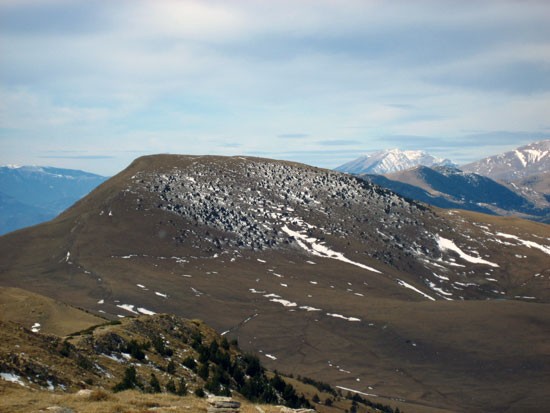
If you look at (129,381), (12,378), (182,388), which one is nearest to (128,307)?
(182,388)

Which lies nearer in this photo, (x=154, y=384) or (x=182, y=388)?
(x=154, y=384)

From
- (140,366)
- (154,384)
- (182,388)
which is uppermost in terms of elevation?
(154,384)

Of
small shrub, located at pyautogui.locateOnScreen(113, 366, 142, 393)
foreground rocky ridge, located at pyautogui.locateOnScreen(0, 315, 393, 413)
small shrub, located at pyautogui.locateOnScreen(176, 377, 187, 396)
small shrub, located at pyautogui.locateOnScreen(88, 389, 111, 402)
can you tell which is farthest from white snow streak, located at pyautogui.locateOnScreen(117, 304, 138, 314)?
small shrub, located at pyautogui.locateOnScreen(88, 389, 111, 402)

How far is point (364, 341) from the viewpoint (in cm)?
18425

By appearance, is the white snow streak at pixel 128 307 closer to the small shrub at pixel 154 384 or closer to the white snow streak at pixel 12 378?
the small shrub at pixel 154 384

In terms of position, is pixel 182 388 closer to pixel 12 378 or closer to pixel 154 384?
pixel 154 384

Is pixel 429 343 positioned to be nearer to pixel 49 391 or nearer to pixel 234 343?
pixel 234 343

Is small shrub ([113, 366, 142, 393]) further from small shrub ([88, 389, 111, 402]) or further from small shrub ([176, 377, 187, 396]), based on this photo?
small shrub ([88, 389, 111, 402])

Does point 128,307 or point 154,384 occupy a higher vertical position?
point 154,384

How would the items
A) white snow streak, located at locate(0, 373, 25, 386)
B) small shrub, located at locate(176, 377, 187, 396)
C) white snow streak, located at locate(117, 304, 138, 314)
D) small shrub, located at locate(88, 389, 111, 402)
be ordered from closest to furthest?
small shrub, located at locate(88, 389, 111, 402) < white snow streak, located at locate(0, 373, 25, 386) < small shrub, located at locate(176, 377, 187, 396) < white snow streak, located at locate(117, 304, 138, 314)

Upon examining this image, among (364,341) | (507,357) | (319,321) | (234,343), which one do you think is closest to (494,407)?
(507,357)

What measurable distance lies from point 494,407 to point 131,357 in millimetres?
122852

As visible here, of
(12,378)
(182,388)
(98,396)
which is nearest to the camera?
(98,396)

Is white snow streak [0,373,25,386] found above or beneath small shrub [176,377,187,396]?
above
